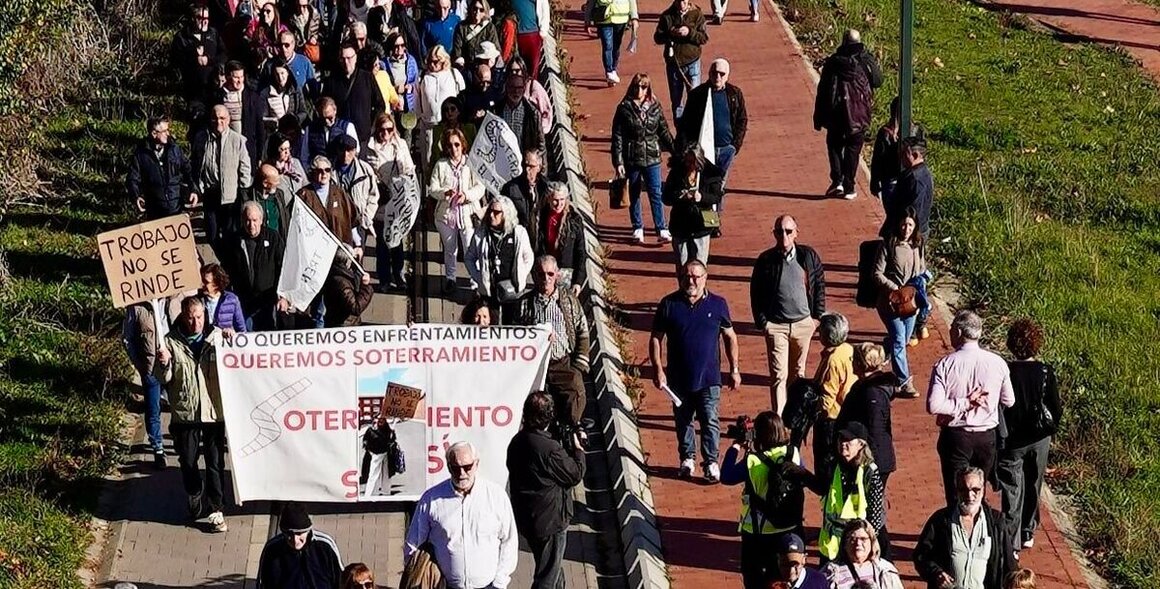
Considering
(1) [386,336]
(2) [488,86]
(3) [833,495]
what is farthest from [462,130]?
(3) [833,495]

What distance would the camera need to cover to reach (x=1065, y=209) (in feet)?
71.8

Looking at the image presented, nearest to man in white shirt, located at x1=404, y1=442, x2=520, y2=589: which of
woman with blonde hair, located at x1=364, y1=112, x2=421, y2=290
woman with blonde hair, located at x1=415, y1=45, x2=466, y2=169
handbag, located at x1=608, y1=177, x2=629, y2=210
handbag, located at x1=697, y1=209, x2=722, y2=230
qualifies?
handbag, located at x1=697, y1=209, x2=722, y2=230

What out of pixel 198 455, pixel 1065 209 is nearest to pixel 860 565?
pixel 198 455

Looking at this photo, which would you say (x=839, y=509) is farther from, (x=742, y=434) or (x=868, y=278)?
(x=868, y=278)

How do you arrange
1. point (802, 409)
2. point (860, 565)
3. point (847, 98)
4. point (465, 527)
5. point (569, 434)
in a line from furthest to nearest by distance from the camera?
1. point (847, 98)
2. point (569, 434)
3. point (802, 409)
4. point (465, 527)
5. point (860, 565)

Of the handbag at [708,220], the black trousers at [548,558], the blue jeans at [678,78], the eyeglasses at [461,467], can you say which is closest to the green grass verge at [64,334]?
the black trousers at [548,558]

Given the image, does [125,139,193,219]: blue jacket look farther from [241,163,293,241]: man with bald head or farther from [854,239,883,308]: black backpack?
[854,239,883,308]: black backpack

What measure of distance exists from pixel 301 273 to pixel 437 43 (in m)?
6.16

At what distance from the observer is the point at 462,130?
61.8 feet

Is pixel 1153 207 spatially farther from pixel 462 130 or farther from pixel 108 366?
pixel 108 366

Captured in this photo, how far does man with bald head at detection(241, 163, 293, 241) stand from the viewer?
55.0 feet

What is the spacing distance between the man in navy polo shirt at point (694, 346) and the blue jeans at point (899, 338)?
1.78 m

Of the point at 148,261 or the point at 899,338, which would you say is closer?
the point at 148,261

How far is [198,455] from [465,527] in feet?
10.6
